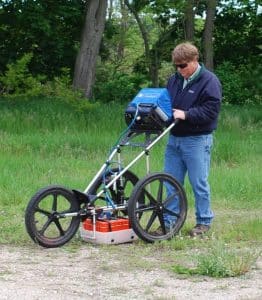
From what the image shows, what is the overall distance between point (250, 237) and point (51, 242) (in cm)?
198

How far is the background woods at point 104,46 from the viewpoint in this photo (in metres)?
21.7

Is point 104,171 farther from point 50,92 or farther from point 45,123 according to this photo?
point 50,92

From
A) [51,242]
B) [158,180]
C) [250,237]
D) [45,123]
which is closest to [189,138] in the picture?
[158,180]

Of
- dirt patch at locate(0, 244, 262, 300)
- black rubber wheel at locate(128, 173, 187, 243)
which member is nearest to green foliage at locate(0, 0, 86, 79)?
black rubber wheel at locate(128, 173, 187, 243)

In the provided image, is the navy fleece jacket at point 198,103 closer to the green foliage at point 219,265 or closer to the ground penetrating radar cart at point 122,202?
the ground penetrating radar cart at point 122,202

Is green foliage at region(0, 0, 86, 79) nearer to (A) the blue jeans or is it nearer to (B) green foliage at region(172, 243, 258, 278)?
(A) the blue jeans

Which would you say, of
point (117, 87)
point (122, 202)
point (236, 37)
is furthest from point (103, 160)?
point (236, 37)

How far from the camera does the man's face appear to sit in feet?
24.3

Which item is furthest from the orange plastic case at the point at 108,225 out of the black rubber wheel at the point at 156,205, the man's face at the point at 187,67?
the man's face at the point at 187,67

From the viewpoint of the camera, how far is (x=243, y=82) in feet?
86.7

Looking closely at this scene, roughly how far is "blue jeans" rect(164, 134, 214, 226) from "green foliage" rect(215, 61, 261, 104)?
17773 millimetres

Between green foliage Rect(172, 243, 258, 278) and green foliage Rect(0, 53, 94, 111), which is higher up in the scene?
green foliage Rect(0, 53, 94, 111)

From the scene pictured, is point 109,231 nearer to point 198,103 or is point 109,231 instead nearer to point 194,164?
point 194,164

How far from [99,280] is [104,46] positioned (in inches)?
890
